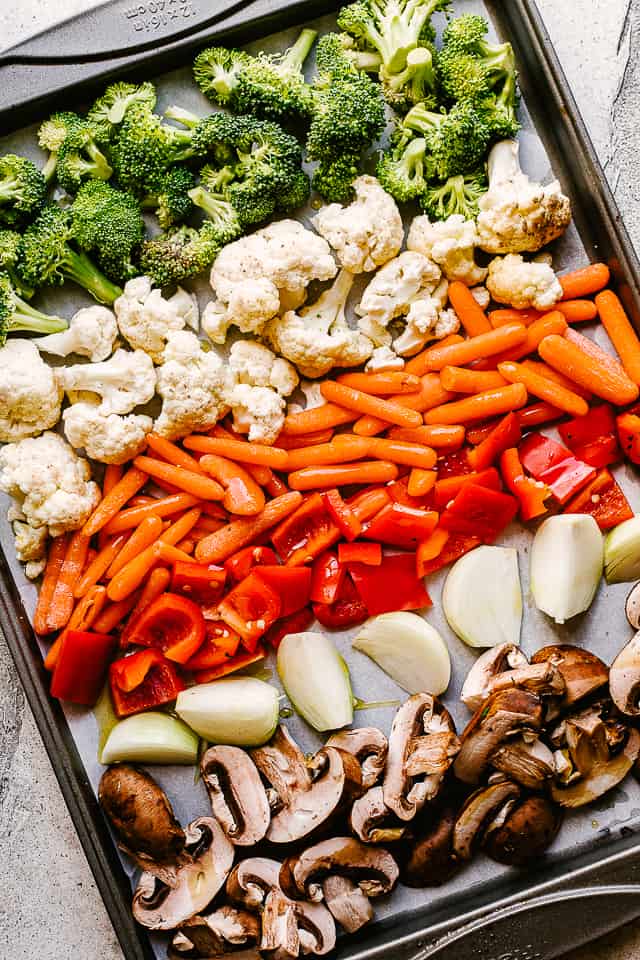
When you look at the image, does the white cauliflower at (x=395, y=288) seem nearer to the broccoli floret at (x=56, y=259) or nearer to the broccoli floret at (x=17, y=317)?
the broccoli floret at (x=56, y=259)

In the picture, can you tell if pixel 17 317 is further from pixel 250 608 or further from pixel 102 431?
pixel 250 608

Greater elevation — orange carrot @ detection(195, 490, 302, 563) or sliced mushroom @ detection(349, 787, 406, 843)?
orange carrot @ detection(195, 490, 302, 563)

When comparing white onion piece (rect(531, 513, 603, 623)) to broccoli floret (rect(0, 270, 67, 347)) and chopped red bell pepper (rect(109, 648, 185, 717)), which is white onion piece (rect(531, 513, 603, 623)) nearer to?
chopped red bell pepper (rect(109, 648, 185, 717))

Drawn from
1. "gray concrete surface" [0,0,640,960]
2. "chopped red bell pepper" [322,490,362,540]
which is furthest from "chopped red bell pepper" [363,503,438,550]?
"gray concrete surface" [0,0,640,960]

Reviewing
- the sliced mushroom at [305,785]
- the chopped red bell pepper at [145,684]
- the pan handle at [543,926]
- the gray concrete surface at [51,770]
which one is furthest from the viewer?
the gray concrete surface at [51,770]

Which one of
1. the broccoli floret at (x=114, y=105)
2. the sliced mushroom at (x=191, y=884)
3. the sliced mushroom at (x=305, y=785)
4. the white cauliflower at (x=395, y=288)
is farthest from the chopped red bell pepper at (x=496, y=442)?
the broccoli floret at (x=114, y=105)

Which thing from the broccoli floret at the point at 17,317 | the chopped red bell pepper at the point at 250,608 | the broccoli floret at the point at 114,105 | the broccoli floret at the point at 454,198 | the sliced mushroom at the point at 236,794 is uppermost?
the broccoli floret at the point at 114,105

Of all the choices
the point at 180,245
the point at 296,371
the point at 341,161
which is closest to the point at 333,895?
the point at 296,371
